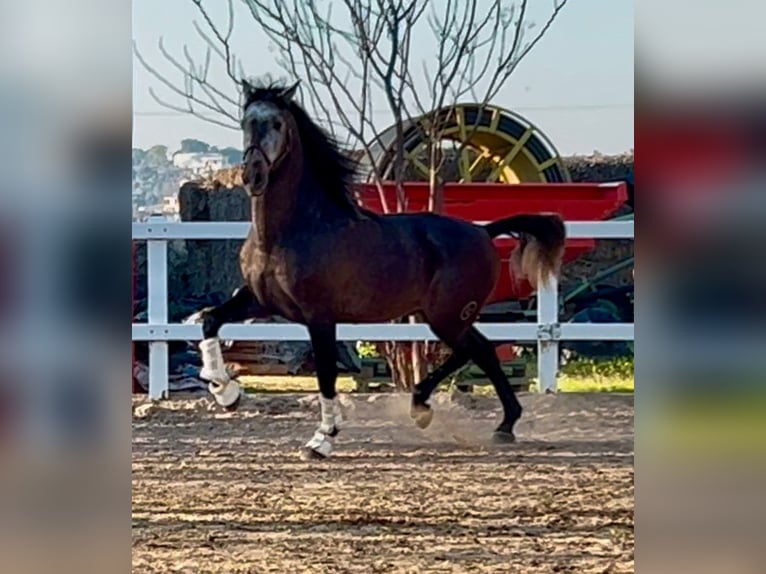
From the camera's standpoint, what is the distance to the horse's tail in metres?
3.19

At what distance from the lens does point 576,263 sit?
A: 3.95 metres

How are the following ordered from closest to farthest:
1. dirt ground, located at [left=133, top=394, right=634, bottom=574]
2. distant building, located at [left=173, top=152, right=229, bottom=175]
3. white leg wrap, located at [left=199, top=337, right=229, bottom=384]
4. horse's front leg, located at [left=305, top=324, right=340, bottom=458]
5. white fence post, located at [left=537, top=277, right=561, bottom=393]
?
1. dirt ground, located at [left=133, top=394, right=634, bottom=574]
2. horse's front leg, located at [left=305, top=324, right=340, bottom=458]
3. distant building, located at [left=173, top=152, right=229, bottom=175]
4. white leg wrap, located at [left=199, top=337, right=229, bottom=384]
5. white fence post, located at [left=537, top=277, right=561, bottom=393]

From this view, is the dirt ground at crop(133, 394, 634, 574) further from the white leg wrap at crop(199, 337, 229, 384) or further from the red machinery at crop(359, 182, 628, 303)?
the red machinery at crop(359, 182, 628, 303)

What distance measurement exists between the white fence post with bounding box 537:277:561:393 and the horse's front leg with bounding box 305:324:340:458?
869 millimetres

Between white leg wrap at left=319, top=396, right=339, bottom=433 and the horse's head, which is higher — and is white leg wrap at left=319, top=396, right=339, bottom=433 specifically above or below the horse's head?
below

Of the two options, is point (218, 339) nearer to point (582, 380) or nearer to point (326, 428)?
point (326, 428)

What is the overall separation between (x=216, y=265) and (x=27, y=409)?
2.67m

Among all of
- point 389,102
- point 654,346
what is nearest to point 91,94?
point 654,346

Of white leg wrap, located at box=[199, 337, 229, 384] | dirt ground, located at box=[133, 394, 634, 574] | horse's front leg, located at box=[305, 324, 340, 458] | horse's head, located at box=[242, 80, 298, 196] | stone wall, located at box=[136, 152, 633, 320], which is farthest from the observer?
stone wall, located at box=[136, 152, 633, 320]

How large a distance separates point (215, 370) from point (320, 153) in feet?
2.55

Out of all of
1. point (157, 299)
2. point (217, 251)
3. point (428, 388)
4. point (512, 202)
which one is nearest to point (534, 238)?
point (512, 202)

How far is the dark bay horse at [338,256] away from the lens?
2.92 meters

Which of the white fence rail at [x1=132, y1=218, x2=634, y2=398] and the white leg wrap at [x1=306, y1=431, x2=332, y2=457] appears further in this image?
the white fence rail at [x1=132, y1=218, x2=634, y2=398]

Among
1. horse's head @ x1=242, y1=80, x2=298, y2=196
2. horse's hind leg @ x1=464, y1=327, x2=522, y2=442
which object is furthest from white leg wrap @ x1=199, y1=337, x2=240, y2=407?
horse's hind leg @ x1=464, y1=327, x2=522, y2=442
